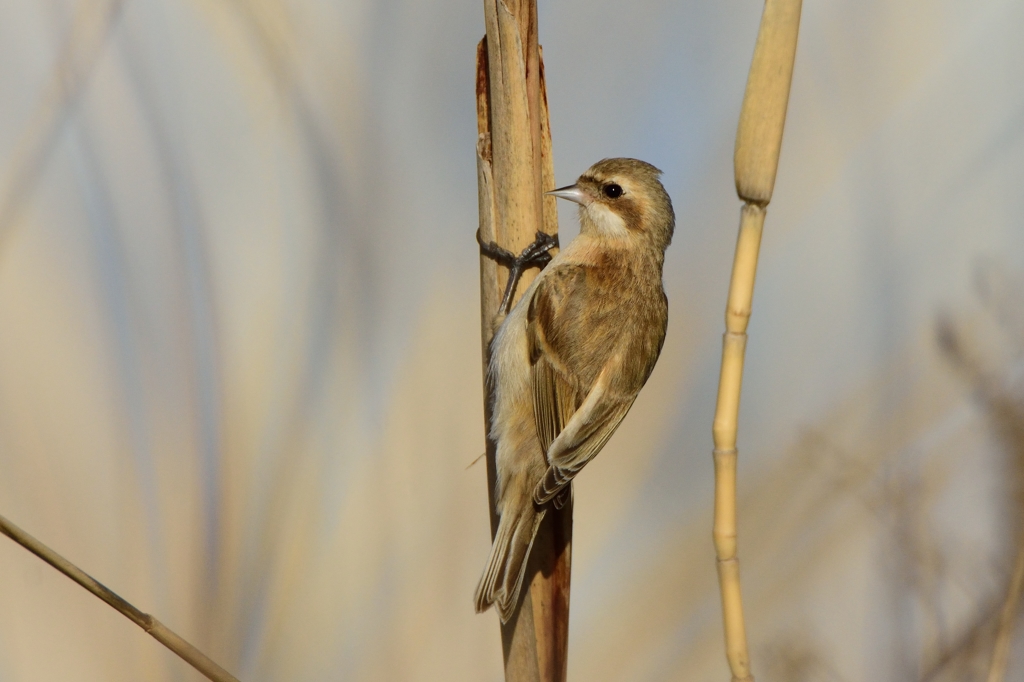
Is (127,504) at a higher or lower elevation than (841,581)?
higher

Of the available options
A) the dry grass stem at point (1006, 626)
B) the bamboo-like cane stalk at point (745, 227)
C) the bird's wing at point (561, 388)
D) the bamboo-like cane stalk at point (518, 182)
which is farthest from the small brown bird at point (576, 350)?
the dry grass stem at point (1006, 626)

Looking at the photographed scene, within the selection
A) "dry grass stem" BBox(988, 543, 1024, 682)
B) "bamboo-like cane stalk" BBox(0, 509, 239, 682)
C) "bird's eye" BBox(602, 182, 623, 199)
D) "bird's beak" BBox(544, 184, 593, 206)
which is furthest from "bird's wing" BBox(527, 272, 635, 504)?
"bamboo-like cane stalk" BBox(0, 509, 239, 682)

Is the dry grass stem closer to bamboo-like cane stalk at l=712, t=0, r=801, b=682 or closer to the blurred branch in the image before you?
bamboo-like cane stalk at l=712, t=0, r=801, b=682

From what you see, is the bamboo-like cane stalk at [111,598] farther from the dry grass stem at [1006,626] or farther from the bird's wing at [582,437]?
the dry grass stem at [1006,626]

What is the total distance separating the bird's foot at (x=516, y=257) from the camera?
1.92 m

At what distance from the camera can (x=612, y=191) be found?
271 cm

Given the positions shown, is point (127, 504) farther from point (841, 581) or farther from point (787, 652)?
point (841, 581)

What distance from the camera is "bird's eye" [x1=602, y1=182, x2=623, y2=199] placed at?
2691 mm

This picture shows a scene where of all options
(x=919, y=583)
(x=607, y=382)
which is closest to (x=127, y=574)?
(x=607, y=382)

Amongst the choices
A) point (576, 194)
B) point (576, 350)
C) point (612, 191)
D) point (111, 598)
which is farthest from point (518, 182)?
point (111, 598)

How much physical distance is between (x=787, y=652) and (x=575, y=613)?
56 cm

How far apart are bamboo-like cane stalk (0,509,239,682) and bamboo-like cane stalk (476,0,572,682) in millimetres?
669

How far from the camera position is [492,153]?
1895 millimetres

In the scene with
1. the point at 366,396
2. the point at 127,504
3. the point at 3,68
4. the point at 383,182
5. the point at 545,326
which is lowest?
the point at 127,504
